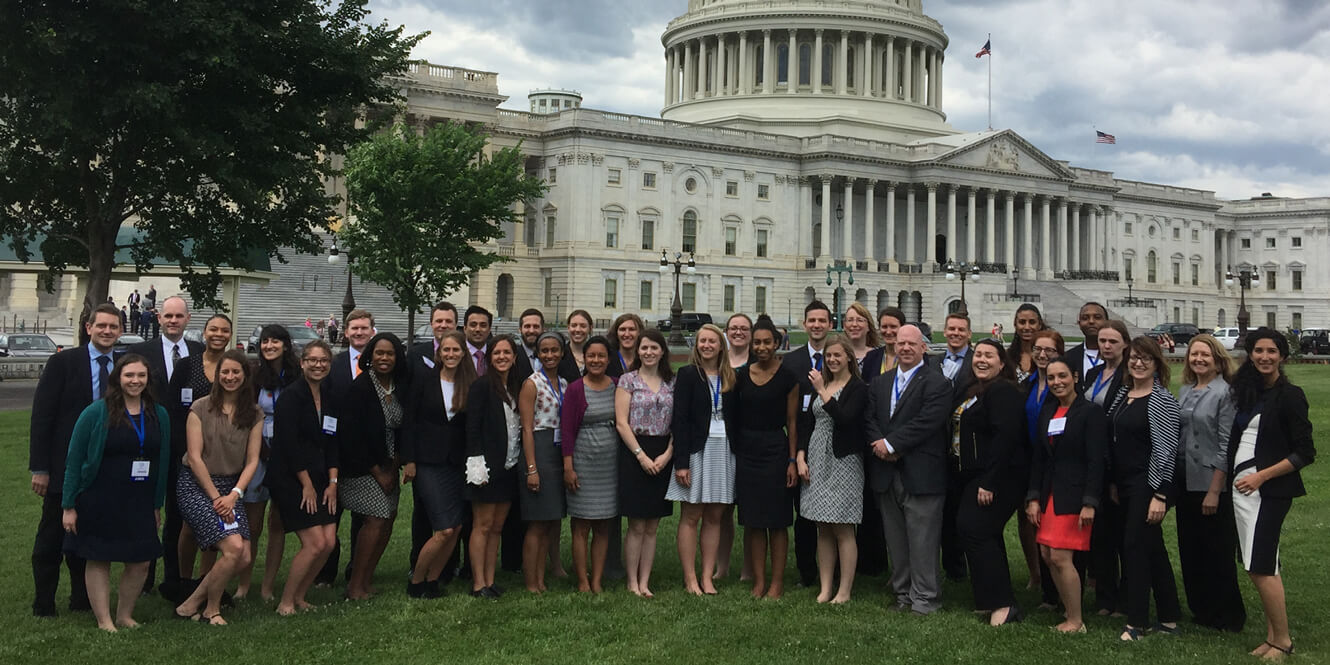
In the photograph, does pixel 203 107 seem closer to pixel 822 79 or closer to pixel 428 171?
pixel 428 171

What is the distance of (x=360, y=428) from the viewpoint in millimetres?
10742

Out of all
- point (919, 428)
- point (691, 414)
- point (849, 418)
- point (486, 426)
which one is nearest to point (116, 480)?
point (486, 426)

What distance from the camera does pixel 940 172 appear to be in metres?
87.0

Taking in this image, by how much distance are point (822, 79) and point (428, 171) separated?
187ft

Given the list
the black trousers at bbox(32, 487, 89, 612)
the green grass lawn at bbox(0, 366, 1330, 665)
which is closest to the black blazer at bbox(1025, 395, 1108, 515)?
the green grass lawn at bbox(0, 366, 1330, 665)

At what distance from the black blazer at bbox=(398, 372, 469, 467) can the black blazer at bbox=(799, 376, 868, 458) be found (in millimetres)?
3356

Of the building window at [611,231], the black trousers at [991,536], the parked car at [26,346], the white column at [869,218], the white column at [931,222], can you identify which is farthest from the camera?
the white column at [931,222]

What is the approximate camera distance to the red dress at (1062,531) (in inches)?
397

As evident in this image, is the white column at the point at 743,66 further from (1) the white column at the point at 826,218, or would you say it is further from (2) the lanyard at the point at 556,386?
(2) the lanyard at the point at 556,386

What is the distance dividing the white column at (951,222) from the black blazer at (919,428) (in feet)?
257

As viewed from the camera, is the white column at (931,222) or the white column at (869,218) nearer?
the white column at (869,218)

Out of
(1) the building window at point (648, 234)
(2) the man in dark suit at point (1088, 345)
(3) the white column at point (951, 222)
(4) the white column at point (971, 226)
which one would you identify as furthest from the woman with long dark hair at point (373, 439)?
(4) the white column at point (971, 226)

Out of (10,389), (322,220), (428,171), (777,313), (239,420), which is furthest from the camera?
(777,313)

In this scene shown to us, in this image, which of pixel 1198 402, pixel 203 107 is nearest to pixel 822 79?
pixel 203 107
